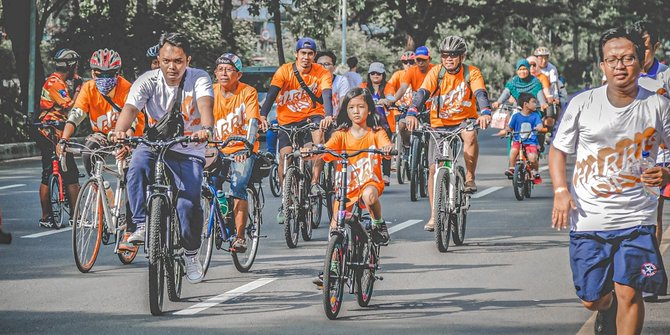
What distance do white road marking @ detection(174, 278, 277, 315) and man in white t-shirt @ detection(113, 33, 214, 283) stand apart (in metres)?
0.24

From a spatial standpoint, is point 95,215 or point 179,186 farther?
point 95,215

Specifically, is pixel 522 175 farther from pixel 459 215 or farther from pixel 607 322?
pixel 607 322

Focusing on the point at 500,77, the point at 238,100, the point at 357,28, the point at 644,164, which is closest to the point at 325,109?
the point at 238,100

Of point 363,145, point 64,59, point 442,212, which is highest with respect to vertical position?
point 64,59

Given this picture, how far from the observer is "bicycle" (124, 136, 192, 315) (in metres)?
8.09

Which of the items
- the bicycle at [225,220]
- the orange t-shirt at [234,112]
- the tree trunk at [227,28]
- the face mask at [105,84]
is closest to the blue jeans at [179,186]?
the bicycle at [225,220]

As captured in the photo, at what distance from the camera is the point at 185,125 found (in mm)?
9156

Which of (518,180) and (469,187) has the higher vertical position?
(469,187)

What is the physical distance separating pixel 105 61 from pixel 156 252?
11.6 feet

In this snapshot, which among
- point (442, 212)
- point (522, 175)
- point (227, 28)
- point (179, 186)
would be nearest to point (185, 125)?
point (179, 186)

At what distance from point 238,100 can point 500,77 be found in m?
59.1

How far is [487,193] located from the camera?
17.4m

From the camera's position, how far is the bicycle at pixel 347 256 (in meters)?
7.96

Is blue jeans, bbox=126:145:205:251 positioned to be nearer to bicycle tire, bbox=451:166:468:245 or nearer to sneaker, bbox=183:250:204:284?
sneaker, bbox=183:250:204:284
